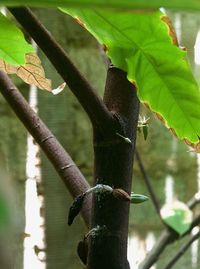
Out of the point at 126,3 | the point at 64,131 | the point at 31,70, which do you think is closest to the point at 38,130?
the point at 31,70

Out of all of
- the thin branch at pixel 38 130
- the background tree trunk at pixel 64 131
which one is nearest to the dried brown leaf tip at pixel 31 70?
the thin branch at pixel 38 130

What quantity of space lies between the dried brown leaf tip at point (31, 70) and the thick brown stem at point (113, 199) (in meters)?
0.10

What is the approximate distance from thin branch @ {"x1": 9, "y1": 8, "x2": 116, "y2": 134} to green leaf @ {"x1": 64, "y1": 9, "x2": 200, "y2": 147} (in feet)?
0.07

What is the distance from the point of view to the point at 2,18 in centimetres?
31

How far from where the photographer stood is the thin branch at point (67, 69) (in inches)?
10.1

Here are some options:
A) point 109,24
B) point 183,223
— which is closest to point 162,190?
point 183,223

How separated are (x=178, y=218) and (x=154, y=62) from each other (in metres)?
0.43

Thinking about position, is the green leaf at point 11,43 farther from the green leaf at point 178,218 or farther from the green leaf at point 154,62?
the green leaf at point 178,218

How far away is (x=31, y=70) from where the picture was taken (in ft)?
1.37

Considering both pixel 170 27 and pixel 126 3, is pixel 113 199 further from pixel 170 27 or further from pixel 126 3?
pixel 126 3

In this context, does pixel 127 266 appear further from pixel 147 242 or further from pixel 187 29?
pixel 187 29

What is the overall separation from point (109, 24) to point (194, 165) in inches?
40.0

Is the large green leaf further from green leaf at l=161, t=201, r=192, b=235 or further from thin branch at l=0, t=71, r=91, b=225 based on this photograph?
green leaf at l=161, t=201, r=192, b=235

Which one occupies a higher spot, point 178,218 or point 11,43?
point 11,43
